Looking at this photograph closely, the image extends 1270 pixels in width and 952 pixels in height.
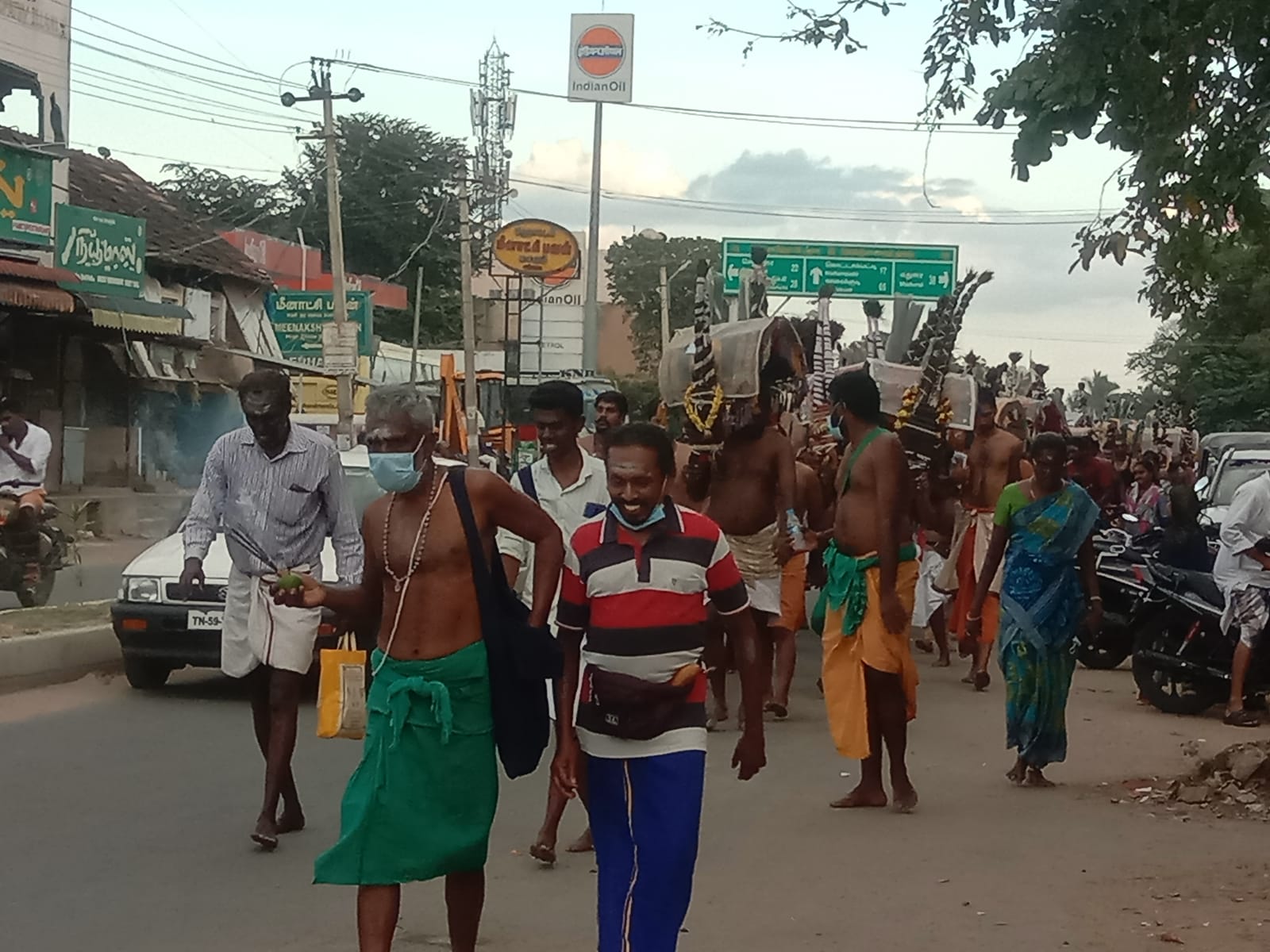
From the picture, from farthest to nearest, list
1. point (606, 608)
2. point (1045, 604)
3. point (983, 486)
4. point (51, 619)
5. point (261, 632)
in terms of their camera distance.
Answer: point (983, 486) < point (51, 619) < point (1045, 604) < point (261, 632) < point (606, 608)

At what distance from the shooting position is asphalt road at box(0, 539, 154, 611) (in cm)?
1763

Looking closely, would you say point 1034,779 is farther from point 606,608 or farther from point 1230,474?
point 1230,474

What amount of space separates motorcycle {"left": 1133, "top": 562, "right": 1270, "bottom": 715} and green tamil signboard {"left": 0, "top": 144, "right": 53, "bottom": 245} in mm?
16724

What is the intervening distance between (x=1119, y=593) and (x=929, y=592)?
151 centimetres

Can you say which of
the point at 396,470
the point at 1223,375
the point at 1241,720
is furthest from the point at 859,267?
the point at 396,470

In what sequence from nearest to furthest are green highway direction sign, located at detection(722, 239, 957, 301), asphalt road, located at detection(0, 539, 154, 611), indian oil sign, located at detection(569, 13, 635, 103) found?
asphalt road, located at detection(0, 539, 154, 611)
green highway direction sign, located at detection(722, 239, 957, 301)
indian oil sign, located at detection(569, 13, 635, 103)

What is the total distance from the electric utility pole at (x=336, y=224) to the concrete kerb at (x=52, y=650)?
57.3ft

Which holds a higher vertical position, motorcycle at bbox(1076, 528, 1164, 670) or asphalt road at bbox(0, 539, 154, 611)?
motorcycle at bbox(1076, 528, 1164, 670)

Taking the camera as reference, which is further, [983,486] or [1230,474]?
[1230,474]

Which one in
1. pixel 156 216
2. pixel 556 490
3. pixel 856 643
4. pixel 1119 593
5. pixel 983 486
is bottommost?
pixel 1119 593

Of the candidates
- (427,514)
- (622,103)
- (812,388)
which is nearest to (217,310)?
(622,103)

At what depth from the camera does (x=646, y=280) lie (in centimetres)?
8262

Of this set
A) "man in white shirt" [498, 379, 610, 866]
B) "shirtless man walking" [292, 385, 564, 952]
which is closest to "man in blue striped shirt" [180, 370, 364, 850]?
"man in white shirt" [498, 379, 610, 866]

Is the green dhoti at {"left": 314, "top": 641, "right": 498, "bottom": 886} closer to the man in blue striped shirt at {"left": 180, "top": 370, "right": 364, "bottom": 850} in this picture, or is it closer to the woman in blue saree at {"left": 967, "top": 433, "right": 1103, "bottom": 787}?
the man in blue striped shirt at {"left": 180, "top": 370, "right": 364, "bottom": 850}
